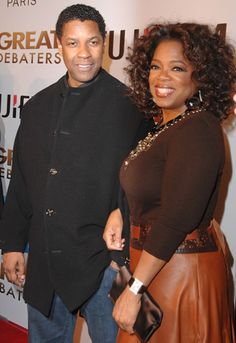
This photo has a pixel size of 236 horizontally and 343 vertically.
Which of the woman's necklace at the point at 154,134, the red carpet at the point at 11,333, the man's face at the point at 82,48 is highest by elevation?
the man's face at the point at 82,48

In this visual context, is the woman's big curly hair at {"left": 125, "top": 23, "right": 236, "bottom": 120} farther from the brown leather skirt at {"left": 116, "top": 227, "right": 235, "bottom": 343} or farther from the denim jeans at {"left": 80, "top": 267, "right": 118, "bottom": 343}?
the denim jeans at {"left": 80, "top": 267, "right": 118, "bottom": 343}

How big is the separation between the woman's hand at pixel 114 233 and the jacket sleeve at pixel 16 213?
414mm

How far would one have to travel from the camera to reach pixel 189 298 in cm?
125

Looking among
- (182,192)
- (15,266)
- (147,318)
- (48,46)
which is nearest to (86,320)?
(15,266)

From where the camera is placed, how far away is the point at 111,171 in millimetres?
1537

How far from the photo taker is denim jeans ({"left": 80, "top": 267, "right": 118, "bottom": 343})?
155cm

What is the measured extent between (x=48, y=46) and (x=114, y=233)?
136cm

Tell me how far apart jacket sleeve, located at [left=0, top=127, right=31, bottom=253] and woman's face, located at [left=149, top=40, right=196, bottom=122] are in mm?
650

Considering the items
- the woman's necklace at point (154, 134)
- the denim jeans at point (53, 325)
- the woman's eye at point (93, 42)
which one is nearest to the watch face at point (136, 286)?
the woman's necklace at point (154, 134)

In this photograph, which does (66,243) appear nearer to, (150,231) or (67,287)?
(67,287)

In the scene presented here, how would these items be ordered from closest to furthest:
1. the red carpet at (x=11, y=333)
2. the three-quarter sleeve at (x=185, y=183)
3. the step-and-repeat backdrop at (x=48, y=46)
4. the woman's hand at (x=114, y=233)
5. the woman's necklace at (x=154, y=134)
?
the three-quarter sleeve at (x=185, y=183) → the woman's necklace at (x=154, y=134) → the woman's hand at (x=114, y=233) → the step-and-repeat backdrop at (x=48, y=46) → the red carpet at (x=11, y=333)

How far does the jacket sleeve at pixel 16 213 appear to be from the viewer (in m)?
1.74

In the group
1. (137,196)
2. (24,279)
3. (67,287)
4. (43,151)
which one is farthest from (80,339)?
(137,196)

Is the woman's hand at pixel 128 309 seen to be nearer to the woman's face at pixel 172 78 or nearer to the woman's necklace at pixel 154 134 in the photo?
the woman's necklace at pixel 154 134
